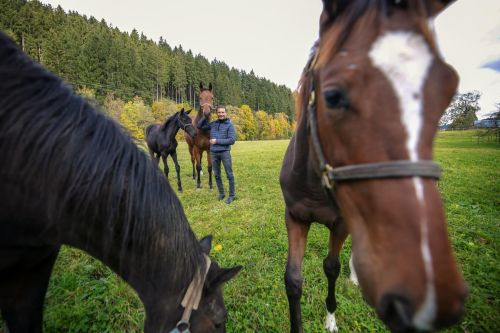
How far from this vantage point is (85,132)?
4.21 ft

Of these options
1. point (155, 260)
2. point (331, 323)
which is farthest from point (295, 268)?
point (155, 260)

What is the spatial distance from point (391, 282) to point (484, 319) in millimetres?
2941

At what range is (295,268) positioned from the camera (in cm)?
208

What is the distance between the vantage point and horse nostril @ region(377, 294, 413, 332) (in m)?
0.68

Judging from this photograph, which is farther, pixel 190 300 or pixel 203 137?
pixel 203 137

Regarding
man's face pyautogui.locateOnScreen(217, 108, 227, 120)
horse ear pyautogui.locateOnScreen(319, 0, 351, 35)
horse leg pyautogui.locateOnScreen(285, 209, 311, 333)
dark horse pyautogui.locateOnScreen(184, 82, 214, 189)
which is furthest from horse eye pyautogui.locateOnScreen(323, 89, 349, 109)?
dark horse pyautogui.locateOnScreen(184, 82, 214, 189)

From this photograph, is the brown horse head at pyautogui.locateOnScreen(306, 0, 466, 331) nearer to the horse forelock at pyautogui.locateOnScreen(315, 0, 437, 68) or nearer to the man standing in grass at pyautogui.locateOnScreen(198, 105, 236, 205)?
the horse forelock at pyautogui.locateOnScreen(315, 0, 437, 68)

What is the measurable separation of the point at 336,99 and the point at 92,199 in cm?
121

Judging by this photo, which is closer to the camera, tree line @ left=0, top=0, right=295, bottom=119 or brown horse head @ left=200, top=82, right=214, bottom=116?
brown horse head @ left=200, top=82, right=214, bottom=116

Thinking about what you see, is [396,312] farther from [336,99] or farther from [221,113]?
[221,113]

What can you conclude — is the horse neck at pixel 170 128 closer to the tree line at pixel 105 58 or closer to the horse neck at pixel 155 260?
the horse neck at pixel 155 260

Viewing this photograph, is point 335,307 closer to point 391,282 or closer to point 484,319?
point 484,319

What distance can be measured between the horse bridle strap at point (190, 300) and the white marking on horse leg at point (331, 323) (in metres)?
1.74

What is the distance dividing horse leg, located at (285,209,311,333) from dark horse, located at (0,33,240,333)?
0.82m
